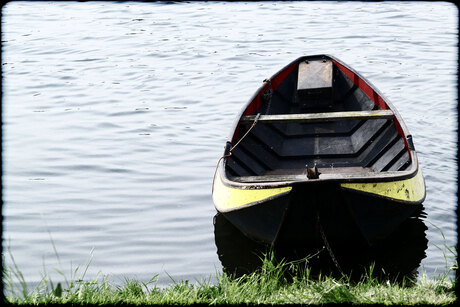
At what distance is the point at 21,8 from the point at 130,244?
1670cm

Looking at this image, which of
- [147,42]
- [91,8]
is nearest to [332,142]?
[147,42]

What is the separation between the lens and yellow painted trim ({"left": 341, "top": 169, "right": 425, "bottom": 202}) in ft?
18.8

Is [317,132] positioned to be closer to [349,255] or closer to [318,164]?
[318,164]

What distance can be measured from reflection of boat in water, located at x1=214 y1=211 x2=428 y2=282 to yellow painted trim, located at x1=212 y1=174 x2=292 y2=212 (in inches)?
21.0

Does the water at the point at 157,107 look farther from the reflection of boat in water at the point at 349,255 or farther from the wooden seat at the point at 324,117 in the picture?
the wooden seat at the point at 324,117

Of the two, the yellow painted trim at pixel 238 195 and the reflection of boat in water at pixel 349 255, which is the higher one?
the yellow painted trim at pixel 238 195

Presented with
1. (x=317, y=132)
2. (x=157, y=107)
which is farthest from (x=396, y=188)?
(x=157, y=107)

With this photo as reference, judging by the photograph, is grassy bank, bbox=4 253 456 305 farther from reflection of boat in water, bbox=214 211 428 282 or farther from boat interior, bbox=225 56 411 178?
boat interior, bbox=225 56 411 178

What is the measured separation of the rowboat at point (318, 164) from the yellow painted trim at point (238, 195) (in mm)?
11

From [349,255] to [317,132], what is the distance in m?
3.43

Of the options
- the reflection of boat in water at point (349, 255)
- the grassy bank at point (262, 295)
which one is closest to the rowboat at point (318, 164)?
the reflection of boat in water at point (349, 255)

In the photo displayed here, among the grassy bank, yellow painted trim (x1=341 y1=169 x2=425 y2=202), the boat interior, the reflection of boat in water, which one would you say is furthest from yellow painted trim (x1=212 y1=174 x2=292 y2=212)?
the grassy bank

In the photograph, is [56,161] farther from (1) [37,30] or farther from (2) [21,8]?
(2) [21,8]

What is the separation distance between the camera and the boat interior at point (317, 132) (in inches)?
303
